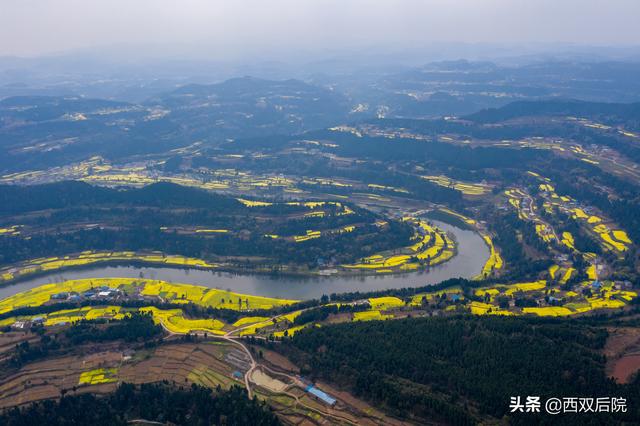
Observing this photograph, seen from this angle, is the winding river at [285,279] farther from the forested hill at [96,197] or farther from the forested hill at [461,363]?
the forested hill at [96,197]

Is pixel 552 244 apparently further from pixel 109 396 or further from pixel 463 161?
pixel 109 396

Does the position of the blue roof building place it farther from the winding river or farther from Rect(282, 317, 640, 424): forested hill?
the winding river

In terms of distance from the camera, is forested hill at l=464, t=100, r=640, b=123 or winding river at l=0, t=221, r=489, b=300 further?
forested hill at l=464, t=100, r=640, b=123

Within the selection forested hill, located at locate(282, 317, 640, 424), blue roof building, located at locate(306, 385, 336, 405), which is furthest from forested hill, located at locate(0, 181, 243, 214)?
blue roof building, located at locate(306, 385, 336, 405)

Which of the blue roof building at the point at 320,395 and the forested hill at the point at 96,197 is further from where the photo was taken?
Answer: the forested hill at the point at 96,197

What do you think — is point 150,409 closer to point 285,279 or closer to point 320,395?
point 320,395

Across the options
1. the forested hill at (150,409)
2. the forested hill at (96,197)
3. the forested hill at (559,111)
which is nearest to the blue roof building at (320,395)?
the forested hill at (150,409)
